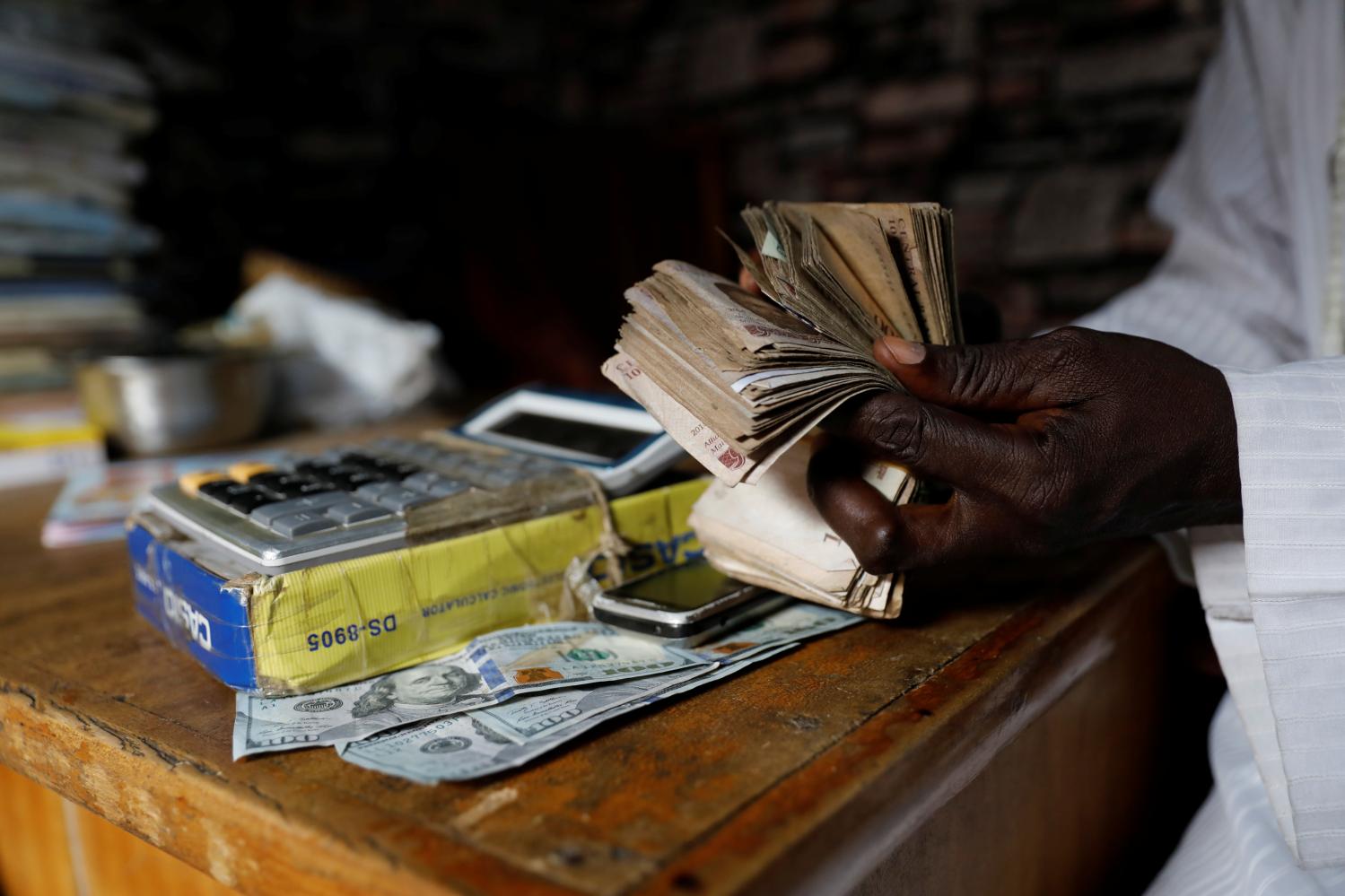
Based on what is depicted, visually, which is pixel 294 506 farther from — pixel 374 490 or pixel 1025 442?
pixel 1025 442

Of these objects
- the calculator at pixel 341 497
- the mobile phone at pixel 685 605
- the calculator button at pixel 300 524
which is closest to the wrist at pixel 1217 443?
the mobile phone at pixel 685 605

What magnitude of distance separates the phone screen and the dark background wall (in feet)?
4.68

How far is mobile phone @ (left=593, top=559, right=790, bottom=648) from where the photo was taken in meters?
0.50

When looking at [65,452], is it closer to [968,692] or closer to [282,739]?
[282,739]

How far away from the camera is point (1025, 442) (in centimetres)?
45

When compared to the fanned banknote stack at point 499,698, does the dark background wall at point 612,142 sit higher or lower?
higher

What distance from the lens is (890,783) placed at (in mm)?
364

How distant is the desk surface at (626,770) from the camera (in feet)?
1.05

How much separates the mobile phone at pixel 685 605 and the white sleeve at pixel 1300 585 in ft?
0.86

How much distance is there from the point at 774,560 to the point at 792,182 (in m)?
1.81

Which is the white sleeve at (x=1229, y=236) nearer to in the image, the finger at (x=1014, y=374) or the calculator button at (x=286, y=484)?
the finger at (x=1014, y=374)

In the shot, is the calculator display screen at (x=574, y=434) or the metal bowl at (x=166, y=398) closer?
the calculator display screen at (x=574, y=434)

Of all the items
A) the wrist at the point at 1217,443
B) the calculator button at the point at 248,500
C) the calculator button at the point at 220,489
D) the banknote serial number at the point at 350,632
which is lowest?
the banknote serial number at the point at 350,632

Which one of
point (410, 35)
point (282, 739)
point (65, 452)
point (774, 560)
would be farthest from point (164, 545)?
point (410, 35)
